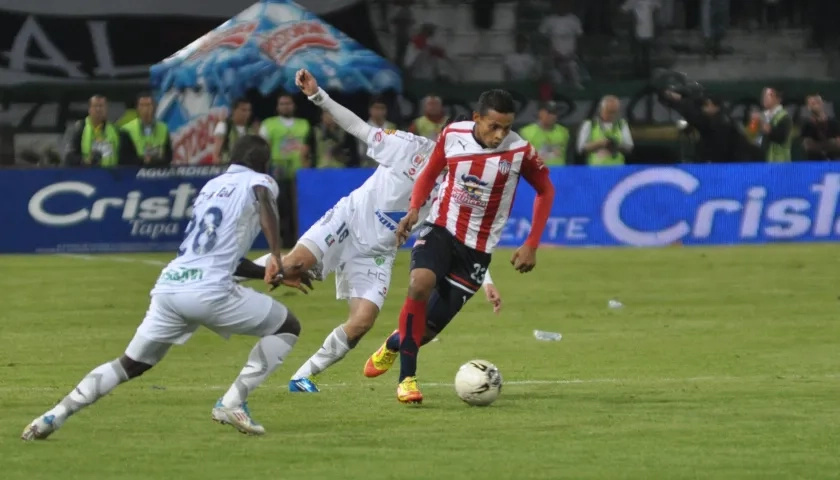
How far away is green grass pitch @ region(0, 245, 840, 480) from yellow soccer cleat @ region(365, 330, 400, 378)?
0.14 meters

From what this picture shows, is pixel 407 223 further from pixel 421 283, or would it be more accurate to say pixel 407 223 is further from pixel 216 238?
pixel 216 238

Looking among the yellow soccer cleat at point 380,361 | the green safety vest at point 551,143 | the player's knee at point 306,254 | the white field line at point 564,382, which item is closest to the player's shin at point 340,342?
the yellow soccer cleat at point 380,361

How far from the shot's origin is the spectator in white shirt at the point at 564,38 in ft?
99.2

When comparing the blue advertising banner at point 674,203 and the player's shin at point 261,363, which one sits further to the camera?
the blue advertising banner at point 674,203

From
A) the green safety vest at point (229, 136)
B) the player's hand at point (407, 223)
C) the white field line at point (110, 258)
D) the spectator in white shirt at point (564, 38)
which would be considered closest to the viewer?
the player's hand at point (407, 223)

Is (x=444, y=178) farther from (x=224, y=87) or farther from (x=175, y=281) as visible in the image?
(x=224, y=87)

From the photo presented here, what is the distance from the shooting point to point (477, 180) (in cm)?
1136

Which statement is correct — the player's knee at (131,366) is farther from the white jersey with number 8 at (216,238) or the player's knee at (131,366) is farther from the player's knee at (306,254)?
the player's knee at (306,254)

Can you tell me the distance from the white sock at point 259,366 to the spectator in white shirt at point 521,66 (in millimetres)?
21009

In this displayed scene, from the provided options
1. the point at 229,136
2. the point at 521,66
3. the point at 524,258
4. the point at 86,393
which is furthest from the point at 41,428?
the point at 521,66

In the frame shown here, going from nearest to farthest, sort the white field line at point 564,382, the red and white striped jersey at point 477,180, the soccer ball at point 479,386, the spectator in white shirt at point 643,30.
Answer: the soccer ball at point 479,386 < the red and white striped jersey at point 477,180 < the white field line at point 564,382 < the spectator in white shirt at point 643,30

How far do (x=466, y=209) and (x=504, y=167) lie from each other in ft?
1.25

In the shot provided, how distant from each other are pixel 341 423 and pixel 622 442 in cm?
174

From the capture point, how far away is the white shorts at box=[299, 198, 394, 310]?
1218 centimetres
